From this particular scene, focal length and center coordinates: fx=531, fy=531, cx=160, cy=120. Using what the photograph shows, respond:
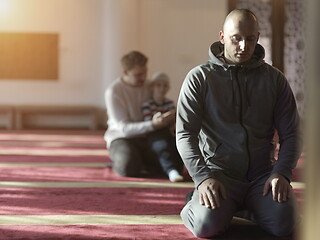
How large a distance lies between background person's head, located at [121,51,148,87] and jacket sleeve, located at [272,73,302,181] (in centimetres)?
166

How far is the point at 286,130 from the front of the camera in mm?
2311

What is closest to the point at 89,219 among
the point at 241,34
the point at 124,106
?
the point at 241,34

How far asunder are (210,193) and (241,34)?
0.66 metres

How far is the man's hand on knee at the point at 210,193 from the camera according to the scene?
2.12m

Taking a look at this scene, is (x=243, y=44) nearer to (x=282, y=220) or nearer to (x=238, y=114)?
(x=238, y=114)

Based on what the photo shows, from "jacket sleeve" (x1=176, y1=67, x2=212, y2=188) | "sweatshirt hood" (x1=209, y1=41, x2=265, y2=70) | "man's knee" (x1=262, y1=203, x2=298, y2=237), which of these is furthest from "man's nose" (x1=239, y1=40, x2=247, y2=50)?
"man's knee" (x1=262, y1=203, x2=298, y2=237)

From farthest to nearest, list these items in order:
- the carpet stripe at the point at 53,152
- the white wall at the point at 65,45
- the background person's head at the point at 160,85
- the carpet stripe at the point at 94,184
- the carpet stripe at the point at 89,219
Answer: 1. the white wall at the point at 65,45
2. the carpet stripe at the point at 53,152
3. the background person's head at the point at 160,85
4. the carpet stripe at the point at 94,184
5. the carpet stripe at the point at 89,219

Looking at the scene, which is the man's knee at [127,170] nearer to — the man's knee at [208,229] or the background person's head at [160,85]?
the background person's head at [160,85]

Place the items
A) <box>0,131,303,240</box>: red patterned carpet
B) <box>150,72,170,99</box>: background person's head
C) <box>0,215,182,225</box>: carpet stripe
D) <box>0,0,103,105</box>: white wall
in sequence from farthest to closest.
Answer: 1. <box>0,0,103,105</box>: white wall
2. <box>150,72,170,99</box>: background person's head
3. <box>0,215,182,225</box>: carpet stripe
4. <box>0,131,303,240</box>: red patterned carpet

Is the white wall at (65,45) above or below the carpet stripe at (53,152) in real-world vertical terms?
above

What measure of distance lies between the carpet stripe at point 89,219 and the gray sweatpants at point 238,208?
21cm

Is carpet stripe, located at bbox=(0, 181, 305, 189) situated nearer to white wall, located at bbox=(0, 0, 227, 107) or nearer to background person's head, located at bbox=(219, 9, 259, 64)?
background person's head, located at bbox=(219, 9, 259, 64)

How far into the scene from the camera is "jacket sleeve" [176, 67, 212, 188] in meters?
2.18

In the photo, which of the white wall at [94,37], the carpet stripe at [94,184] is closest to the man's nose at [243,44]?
the carpet stripe at [94,184]
